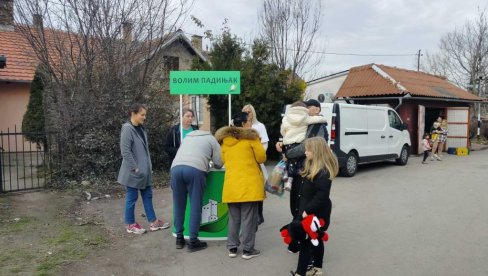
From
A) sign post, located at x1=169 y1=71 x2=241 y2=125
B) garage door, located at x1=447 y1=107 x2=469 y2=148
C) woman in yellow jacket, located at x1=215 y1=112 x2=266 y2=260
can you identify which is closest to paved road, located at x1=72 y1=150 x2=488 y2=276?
woman in yellow jacket, located at x1=215 y1=112 x2=266 y2=260

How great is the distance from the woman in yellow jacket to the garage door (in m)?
16.9

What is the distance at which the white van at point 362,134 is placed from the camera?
412 inches

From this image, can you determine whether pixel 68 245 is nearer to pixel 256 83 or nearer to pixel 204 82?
pixel 204 82

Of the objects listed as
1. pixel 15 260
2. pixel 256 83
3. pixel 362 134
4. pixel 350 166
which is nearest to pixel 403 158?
pixel 362 134

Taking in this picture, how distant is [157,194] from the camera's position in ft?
28.0

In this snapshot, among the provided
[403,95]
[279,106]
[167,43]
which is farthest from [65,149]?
[403,95]

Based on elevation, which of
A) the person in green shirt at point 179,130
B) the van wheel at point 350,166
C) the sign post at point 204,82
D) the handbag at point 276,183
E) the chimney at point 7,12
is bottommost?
the van wheel at point 350,166

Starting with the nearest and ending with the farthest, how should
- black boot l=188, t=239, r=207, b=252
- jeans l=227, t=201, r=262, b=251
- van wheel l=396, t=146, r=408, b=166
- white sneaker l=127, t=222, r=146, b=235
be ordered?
jeans l=227, t=201, r=262, b=251
black boot l=188, t=239, r=207, b=252
white sneaker l=127, t=222, r=146, b=235
van wheel l=396, t=146, r=408, b=166

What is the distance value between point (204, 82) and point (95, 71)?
4.33 metres

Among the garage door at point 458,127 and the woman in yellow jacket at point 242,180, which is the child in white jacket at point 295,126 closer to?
the woman in yellow jacket at point 242,180

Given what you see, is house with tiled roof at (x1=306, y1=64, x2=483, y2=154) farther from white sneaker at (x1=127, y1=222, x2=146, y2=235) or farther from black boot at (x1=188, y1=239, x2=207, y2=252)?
black boot at (x1=188, y1=239, x2=207, y2=252)

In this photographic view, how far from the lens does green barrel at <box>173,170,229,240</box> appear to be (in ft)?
16.9

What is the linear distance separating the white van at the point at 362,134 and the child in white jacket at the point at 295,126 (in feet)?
17.8

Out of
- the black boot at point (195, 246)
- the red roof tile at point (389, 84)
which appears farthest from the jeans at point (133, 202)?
the red roof tile at point (389, 84)
